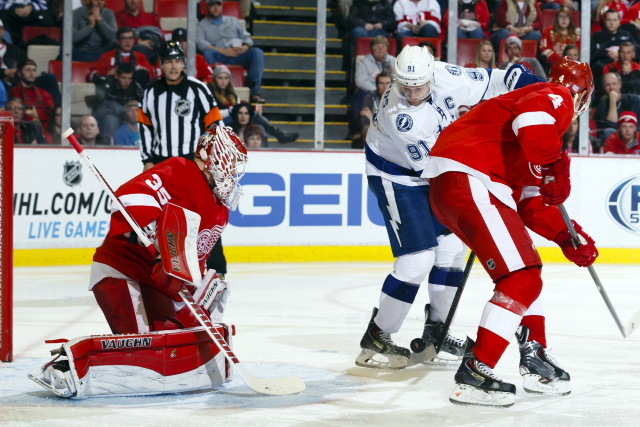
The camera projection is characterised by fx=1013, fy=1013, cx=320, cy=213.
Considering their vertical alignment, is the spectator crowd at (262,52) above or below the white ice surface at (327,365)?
above

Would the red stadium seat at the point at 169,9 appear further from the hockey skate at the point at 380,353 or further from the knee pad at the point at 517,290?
the knee pad at the point at 517,290

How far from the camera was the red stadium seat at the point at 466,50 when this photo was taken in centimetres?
781

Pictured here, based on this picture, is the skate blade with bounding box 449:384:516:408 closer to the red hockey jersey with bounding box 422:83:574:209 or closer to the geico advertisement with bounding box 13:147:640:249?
the red hockey jersey with bounding box 422:83:574:209

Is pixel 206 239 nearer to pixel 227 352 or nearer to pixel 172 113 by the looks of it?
pixel 227 352

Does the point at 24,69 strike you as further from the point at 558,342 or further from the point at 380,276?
the point at 558,342

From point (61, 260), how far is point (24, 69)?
1.34m

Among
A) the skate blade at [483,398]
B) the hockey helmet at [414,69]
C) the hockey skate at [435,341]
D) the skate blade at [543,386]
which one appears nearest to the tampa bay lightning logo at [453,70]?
the hockey helmet at [414,69]

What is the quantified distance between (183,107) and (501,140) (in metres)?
2.93

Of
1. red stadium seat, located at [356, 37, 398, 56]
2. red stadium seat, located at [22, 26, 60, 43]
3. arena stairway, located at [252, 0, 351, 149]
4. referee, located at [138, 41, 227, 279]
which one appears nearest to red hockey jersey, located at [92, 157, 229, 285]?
referee, located at [138, 41, 227, 279]

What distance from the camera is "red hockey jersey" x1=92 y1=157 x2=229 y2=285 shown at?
9.42 ft

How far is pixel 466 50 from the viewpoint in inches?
309

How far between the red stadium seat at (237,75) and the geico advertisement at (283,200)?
A: 714 mm

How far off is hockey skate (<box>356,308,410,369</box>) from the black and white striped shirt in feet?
7.69

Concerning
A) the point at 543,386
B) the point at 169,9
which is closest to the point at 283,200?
the point at 169,9
